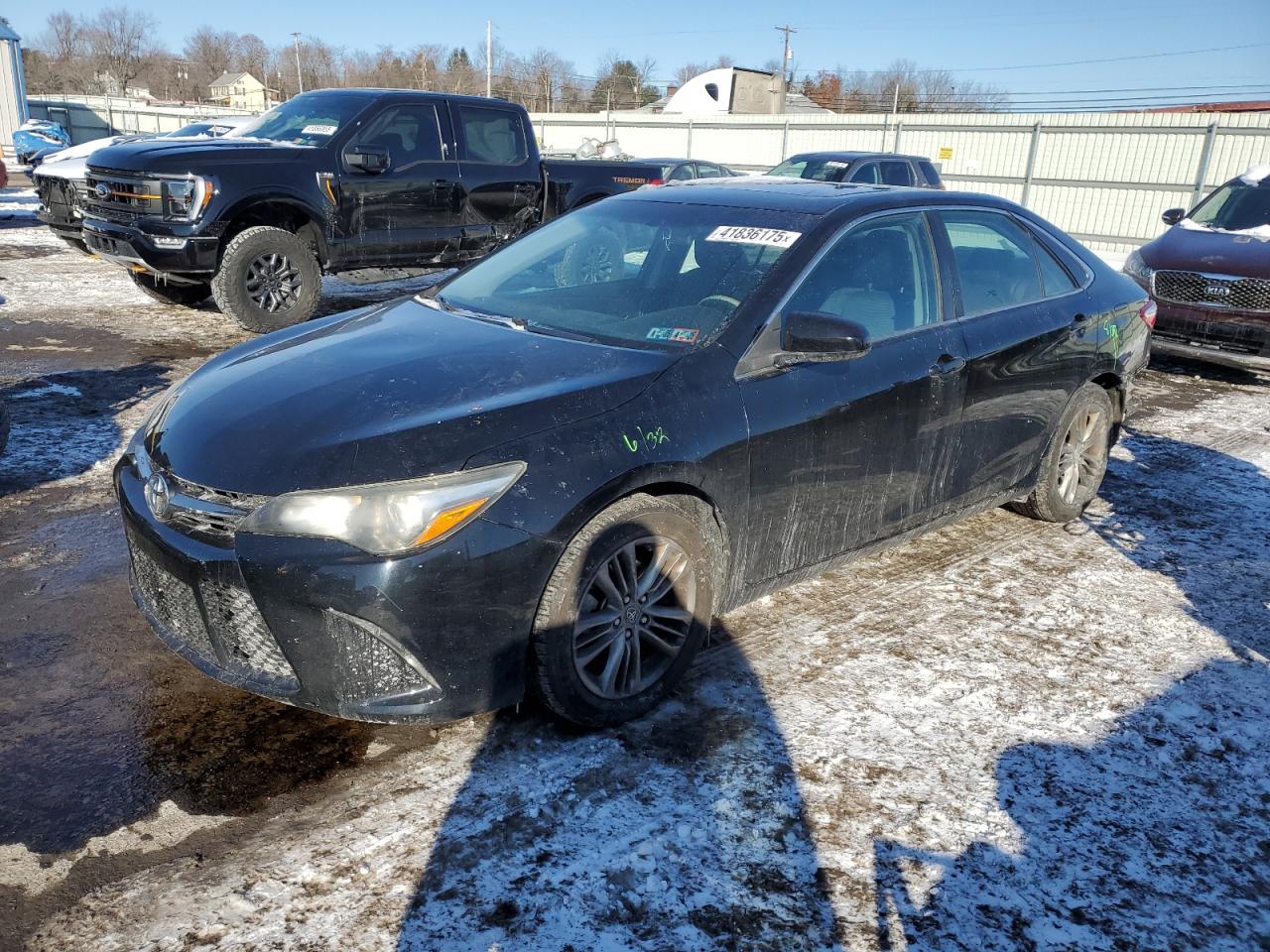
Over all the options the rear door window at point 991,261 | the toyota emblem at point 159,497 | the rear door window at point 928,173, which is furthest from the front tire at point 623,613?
the rear door window at point 928,173

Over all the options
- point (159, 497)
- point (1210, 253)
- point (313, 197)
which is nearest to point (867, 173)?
point (1210, 253)

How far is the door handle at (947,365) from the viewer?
3.82m

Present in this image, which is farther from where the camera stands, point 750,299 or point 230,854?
point 750,299

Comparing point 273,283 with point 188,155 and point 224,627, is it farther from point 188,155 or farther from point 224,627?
point 224,627

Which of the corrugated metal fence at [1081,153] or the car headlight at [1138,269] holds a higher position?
the corrugated metal fence at [1081,153]

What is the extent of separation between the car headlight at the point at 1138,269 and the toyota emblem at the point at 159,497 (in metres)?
8.51

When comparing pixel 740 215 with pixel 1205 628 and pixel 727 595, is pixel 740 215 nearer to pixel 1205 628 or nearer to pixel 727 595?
pixel 727 595

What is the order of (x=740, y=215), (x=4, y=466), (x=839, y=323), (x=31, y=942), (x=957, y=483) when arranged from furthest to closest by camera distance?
(x=4, y=466)
(x=957, y=483)
(x=740, y=215)
(x=839, y=323)
(x=31, y=942)

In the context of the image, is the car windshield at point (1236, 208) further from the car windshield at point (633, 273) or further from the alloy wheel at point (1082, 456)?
the car windshield at point (633, 273)

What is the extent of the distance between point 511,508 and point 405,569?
0.32 meters

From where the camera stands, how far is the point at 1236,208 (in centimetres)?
923

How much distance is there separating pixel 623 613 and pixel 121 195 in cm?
704

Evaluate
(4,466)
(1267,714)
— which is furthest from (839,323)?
(4,466)

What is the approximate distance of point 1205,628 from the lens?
12.9 ft
